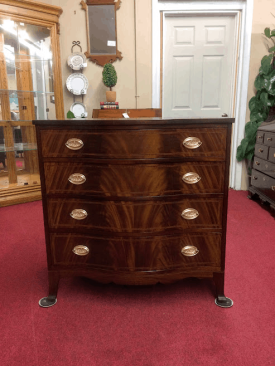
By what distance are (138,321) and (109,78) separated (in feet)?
9.25

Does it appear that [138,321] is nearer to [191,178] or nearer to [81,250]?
[81,250]

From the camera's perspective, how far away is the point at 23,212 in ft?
10.4

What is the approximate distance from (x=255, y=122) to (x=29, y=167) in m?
2.97

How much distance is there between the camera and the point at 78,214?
4.81 feet

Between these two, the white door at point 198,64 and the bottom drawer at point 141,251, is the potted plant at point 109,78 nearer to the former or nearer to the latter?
the white door at point 198,64

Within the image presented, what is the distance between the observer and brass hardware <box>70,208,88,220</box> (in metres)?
1.46

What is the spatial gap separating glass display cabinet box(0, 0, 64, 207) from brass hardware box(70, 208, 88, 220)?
2.27 m

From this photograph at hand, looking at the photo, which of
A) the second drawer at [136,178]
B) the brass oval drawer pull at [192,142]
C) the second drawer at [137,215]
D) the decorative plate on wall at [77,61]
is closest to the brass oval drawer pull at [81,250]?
the second drawer at [137,215]

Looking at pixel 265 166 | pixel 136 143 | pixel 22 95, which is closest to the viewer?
pixel 136 143

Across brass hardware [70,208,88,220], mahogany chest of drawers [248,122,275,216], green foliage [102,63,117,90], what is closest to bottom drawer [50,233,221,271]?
brass hardware [70,208,88,220]

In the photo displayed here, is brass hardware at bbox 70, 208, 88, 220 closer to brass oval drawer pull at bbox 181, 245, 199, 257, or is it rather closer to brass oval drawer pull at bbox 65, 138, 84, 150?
brass oval drawer pull at bbox 65, 138, 84, 150

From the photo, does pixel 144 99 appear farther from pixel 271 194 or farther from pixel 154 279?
pixel 154 279

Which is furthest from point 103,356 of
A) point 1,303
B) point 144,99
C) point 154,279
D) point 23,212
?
point 144,99

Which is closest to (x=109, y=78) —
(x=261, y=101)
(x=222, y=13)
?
(x=222, y=13)
